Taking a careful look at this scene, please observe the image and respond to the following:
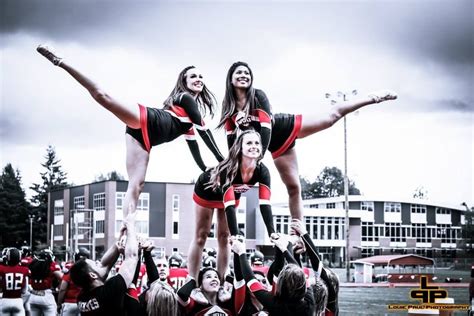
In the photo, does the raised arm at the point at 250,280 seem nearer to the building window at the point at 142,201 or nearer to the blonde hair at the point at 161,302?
the blonde hair at the point at 161,302

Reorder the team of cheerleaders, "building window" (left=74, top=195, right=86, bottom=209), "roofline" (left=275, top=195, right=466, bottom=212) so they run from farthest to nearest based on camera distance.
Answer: "roofline" (left=275, top=195, right=466, bottom=212) → "building window" (left=74, top=195, right=86, bottom=209) → the team of cheerleaders

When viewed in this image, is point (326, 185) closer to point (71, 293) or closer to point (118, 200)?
point (118, 200)

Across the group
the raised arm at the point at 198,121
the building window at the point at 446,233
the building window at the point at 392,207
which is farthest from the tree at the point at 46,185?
the building window at the point at 446,233

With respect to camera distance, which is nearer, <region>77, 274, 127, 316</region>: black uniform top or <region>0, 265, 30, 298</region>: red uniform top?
<region>77, 274, 127, 316</region>: black uniform top

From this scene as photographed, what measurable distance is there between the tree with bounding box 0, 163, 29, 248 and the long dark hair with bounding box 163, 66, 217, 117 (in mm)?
3401

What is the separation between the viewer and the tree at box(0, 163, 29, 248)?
11.1 meters

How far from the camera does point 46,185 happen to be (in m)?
12.3

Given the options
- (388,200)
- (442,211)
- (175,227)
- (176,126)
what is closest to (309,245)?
(176,126)

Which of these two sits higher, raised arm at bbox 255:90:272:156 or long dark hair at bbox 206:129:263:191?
raised arm at bbox 255:90:272:156

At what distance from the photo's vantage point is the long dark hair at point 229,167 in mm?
7250

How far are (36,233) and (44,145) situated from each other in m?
5.25

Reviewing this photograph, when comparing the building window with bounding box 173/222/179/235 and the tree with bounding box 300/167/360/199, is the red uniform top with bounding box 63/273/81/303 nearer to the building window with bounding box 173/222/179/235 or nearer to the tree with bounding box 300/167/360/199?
the building window with bounding box 173/222/179/235

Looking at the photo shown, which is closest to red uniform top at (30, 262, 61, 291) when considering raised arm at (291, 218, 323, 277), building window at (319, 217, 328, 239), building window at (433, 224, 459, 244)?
raised arm at (291, 218, 323, 277)

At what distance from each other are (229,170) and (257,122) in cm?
58
